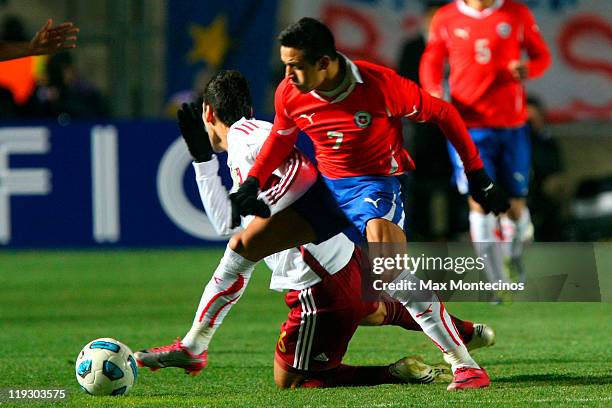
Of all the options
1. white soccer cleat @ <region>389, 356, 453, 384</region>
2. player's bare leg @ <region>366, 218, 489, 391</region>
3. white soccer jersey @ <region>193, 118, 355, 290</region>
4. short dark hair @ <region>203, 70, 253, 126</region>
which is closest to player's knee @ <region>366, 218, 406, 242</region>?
player's bare leg @ <region>366, 218, 489, 391</region>

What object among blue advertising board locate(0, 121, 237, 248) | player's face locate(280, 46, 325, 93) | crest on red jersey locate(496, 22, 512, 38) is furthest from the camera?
blue advertising board locate(0, 121, 237, 248)

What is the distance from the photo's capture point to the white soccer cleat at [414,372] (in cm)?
627

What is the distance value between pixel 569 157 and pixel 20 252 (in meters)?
5.93

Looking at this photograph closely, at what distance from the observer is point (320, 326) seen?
6.38 meters

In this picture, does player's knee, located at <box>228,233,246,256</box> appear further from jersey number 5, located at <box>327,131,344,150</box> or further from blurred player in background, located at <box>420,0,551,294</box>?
blurred player in background, located at <box>420,0,551,294</box>

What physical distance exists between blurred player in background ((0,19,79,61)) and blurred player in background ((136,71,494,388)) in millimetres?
912

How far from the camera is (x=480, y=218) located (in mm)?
9641

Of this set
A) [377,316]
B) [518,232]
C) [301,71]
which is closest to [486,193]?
[377,316]

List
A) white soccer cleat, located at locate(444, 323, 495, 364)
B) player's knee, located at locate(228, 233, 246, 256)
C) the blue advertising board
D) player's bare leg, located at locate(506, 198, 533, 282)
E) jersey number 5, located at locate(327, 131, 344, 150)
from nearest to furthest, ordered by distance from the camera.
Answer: player's knee, located at locate(228, 233, 246, 256)
jersey number 5, located at locate(327, 131, 344, 150)
white soccer cleat, located at locate(444, 323, 495, 364)
player's bare leg, located at locate(506, 198, 533, 282)
the blue advertising board

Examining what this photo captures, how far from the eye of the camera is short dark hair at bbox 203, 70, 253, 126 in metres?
6.72

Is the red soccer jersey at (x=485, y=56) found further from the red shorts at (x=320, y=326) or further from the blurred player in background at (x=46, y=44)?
the red shorts at (x=320, y=326)

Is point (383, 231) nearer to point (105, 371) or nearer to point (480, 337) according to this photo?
point (480, 337)

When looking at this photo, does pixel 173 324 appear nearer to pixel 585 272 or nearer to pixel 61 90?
pixel 585 272

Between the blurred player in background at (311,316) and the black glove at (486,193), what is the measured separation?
611 millimetres
